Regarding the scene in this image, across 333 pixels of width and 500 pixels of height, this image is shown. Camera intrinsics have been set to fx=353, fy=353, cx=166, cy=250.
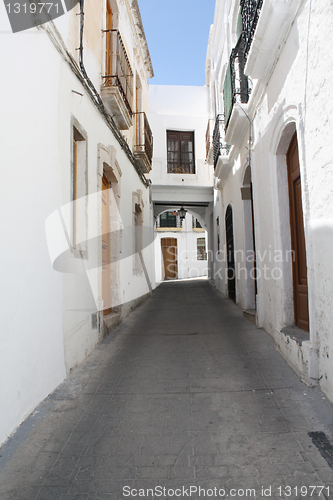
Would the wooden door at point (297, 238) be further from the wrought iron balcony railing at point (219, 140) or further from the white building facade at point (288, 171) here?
the wrought iron balcony railing at point (219, 140)

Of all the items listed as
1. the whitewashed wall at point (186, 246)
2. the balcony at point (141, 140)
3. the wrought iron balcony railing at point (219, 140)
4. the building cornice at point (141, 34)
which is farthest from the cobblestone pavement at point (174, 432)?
the whitewashed wall at point (186, 246)

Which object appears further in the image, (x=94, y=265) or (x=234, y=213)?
(x=234, y=213)

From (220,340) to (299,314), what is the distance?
1.34 metres

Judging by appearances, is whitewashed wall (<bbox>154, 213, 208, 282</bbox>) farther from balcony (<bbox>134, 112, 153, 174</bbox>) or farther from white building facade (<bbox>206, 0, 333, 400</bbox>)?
white building facade (<bbox>206, 0, 333, 400</bbox>)

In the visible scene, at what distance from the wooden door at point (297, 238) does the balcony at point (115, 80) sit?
3.11 metres

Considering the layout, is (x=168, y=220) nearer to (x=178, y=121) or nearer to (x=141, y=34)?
(x=178, y=121)

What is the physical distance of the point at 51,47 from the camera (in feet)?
12.4

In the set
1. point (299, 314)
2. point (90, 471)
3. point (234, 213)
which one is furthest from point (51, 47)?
point (234, 213)

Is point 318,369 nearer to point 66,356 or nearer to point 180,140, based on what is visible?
point 66,356

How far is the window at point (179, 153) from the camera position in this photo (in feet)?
48.5

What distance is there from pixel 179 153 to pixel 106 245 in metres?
9.25

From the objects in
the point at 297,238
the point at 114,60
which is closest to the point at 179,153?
the point at 114,60

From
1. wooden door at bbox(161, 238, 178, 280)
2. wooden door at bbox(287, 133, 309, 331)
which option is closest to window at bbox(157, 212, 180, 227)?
wooden door at bbox(161, 238, 178, 280)

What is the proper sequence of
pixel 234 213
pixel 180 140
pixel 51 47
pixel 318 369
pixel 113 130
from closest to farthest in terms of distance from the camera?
pixel 318 369
pixel 51 47
pixel 113 130
pixel 234 213
pixel 180 140
